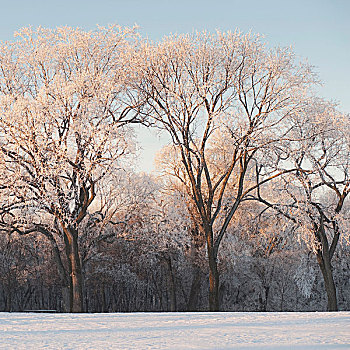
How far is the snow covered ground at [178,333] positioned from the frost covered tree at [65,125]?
9.47 metres

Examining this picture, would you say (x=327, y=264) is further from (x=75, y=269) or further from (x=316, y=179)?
(x=75, y=269)

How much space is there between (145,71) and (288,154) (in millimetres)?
6934

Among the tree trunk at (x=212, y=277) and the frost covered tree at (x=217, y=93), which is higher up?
the frost covered tree at (x=217, y=93)

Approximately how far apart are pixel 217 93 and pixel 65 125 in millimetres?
6331

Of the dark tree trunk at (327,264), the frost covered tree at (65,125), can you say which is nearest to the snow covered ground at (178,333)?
the frost covered tree at (65,125)

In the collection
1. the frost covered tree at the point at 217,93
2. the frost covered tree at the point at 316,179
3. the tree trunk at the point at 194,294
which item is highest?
the frost covered tree at the point at 217,93

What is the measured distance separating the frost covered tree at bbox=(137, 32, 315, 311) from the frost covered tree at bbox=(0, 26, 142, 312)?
1.64 meters

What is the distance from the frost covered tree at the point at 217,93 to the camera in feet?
65.3

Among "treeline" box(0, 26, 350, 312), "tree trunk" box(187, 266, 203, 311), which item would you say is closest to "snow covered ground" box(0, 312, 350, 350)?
"treeline" box(0, 26, 350, 312)

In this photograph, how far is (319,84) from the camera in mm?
21141

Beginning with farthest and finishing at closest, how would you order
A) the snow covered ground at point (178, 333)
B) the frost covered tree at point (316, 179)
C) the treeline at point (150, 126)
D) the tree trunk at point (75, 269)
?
1. the frost covered tree at point (316, 179)
2. the tree trunk at point (75, 269)
3. the treeline at point (150, 126)
4. the snow covered ground at point (178, 333)

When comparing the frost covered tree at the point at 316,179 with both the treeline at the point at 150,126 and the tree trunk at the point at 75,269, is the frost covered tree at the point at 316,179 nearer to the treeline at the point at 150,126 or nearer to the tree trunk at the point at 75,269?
the treeline at the point at 150,126

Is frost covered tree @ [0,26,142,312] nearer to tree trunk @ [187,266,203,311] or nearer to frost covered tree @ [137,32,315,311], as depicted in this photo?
frost covered tree @ [137,32,315,311]

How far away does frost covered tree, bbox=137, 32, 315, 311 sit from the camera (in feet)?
65.3
